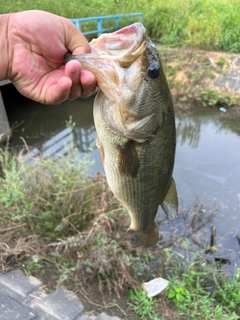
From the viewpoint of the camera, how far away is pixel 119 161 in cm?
152

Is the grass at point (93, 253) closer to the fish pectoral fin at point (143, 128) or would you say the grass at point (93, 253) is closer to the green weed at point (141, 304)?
the green weed at point (141, 304)

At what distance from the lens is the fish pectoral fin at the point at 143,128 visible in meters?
1.42

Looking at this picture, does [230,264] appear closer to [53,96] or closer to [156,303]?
[156,303]

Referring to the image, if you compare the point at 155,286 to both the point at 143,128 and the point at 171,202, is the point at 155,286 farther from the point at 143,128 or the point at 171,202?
the point at 143,128

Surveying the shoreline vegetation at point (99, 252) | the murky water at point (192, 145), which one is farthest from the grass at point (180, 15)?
the shoreline vegetation at point (99, 252)

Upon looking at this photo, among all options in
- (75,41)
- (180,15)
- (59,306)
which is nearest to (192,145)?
(59,306)

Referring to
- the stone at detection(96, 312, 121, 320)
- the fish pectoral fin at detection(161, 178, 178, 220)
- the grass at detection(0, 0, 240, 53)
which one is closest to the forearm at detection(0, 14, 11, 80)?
the fish pectoral fin at detection(161, 178, 178, 220)

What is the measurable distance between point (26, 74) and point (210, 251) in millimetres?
2948

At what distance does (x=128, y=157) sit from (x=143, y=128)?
16 centimetres

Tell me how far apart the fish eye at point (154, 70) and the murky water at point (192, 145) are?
107 inches

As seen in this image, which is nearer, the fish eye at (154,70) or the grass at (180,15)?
the fish eye at (154,70)

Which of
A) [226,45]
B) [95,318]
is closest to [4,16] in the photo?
[95,318]

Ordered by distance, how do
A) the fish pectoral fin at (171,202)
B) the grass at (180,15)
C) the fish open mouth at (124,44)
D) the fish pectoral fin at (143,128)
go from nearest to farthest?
the fish open mouth at (124,44)
the fish pectoral fin at (143,128)
the fish pectoral fin at (171,202)
the grass at (180,15)

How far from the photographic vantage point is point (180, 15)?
9914 mm
